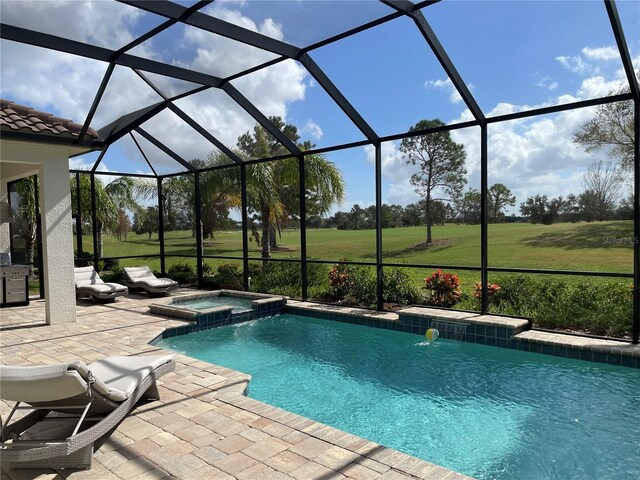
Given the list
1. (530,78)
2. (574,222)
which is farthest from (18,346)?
(530,78)

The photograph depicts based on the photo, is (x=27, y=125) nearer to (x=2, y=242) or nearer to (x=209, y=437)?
(x=2, y=242)

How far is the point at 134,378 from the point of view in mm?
3686

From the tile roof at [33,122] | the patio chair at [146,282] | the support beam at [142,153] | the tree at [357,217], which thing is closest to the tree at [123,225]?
the support beam at [142,153]

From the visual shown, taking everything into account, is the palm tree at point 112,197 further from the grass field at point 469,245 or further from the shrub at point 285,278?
the shrub at point 285,278

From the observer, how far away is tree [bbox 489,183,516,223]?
39.0 ft

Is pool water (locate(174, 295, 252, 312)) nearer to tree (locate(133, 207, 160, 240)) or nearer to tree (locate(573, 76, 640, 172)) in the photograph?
tree (locate(133, 207, 160, 240))

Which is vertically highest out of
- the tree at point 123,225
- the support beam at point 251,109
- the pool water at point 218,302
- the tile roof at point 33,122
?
the support beam at point 251,109

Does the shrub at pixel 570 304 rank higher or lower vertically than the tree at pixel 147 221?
lower

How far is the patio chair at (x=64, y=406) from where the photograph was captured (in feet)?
9.19

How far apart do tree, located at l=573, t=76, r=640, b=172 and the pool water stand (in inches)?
319

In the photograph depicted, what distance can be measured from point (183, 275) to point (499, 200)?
915 cm

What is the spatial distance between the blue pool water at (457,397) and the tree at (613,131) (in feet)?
17.3

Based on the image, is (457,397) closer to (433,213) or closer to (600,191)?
(600,191)

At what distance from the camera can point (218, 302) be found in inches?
406
